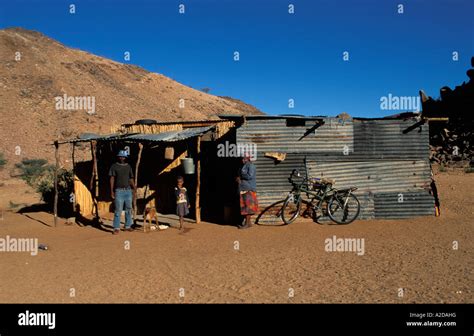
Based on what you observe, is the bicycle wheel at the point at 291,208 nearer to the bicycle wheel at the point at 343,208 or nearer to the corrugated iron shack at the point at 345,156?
the corrugated iron shack at the point at 345,156

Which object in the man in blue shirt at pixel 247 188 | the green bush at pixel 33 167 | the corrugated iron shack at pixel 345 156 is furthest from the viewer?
the green bush at pixel 33 167

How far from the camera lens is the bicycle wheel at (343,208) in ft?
35.1

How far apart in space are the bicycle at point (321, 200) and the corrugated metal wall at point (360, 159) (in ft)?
0.93

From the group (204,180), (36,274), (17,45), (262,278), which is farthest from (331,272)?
(17,45)

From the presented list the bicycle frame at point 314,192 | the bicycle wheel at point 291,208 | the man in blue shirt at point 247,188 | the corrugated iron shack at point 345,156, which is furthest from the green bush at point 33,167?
the bicycle frame at point 314,192

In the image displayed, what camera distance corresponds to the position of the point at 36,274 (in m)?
6.72

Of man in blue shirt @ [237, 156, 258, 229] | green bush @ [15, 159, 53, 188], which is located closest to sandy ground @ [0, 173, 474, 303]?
man in blue shirt @ [237, 156, 258, 229]

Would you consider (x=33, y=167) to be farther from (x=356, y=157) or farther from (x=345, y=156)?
(x=356, y=157)

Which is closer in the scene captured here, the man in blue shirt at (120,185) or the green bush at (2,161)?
the man in blue shirt at (120,185)

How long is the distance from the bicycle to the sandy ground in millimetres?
362

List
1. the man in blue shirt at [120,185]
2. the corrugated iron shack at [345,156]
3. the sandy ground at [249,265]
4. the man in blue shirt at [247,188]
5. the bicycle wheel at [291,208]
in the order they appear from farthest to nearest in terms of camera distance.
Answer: the corrugated iron shack at [345,156], the bicycle wheel at [291,208], the man in blue shirt at [247,188], the man in blue shirt at [120,185], the sandy ground at [249,265]
